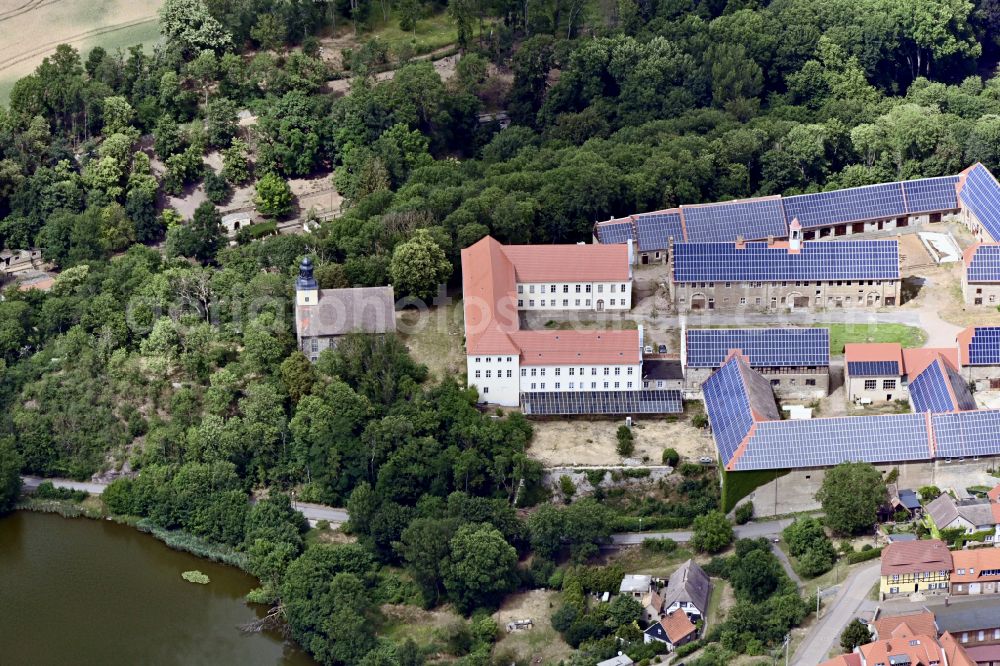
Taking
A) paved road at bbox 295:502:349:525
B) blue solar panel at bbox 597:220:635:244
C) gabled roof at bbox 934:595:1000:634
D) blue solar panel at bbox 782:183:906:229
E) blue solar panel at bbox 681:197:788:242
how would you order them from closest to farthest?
gabled roof at bbox 934:595:1000:634 → paved road at bbox 295:502:349:525 → blue solar panel at bbox 597:220:635:244 → blue solar panel at bbox 681:197:788:242 → blue solar panel at bbox 782:183:906:229

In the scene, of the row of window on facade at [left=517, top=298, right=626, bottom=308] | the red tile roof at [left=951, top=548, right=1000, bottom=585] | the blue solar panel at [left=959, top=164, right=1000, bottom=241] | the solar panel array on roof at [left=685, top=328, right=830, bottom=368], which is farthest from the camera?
the blue solar panel at [left=959, top=164, right=1000, bottom=241]

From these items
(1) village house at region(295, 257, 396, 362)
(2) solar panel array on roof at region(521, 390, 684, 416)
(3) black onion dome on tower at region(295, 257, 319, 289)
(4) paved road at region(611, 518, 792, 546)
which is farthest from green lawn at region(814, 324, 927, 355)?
(3) black onion dome on tower at region(295, 257, 319, 289)

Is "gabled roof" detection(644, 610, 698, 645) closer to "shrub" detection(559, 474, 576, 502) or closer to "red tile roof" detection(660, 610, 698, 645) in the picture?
"red tile roof" detection(660, 610, 698, 645)

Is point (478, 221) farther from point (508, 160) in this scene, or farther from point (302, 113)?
point (302, 113)

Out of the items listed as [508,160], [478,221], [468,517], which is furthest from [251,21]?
[468,517]

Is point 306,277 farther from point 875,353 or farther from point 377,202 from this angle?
point 875,353

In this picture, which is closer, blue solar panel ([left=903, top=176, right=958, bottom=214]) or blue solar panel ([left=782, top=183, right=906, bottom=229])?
blue solar panel ([left=782, top=183, right=906, bottom=229])

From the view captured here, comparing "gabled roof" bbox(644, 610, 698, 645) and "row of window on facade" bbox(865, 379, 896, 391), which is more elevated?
"row of window on facade" bbox(865, 379, 896, 391)
